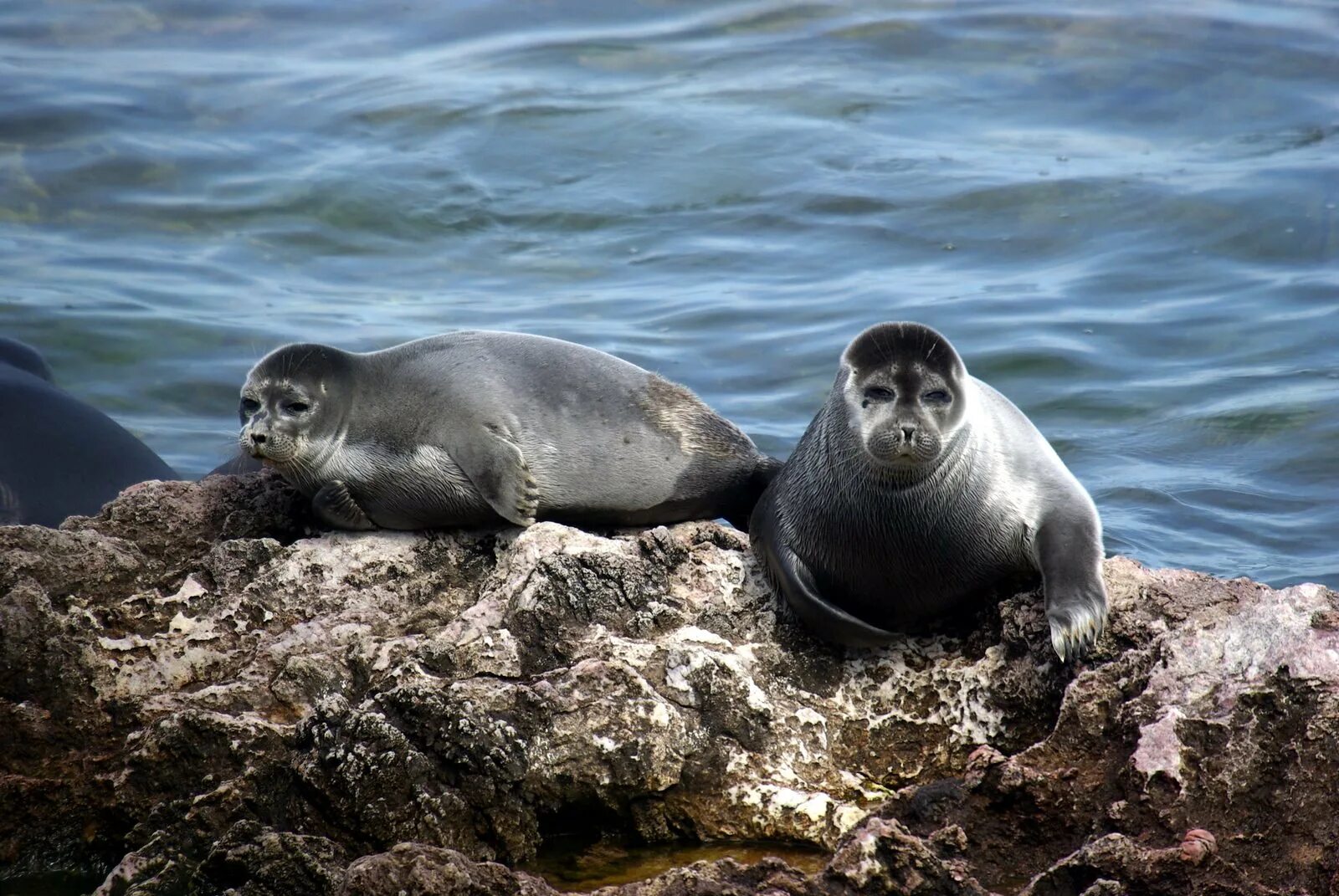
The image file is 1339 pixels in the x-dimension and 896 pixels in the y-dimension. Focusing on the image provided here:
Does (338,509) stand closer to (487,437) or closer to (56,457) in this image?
(487,437)

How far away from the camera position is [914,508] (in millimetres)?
5473

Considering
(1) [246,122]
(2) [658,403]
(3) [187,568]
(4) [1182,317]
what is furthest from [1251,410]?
(1) [246,122]

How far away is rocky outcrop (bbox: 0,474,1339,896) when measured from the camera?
4.26 metres

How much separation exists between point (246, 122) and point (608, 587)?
1560 centimetres

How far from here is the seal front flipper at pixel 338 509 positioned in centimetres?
625

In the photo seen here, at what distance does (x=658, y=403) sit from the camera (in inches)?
266

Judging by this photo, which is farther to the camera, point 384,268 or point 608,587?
point 384,268

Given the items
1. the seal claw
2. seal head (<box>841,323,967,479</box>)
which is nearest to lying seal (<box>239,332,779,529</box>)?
seal head (<box>841,323,967,479</box>)

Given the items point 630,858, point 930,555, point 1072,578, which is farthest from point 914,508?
point 630,858

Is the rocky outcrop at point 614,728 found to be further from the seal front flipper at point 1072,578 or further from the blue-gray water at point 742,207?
the blue-gray water at point 742,207

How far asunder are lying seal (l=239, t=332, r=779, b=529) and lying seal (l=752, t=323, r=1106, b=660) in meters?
0.93

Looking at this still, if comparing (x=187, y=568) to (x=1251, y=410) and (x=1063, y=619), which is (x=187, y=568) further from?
(x=1251, y=410)

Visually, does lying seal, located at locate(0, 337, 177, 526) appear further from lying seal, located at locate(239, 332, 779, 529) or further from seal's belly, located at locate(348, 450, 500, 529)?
seal's belly, located at locate(348, 450, 500, 529)

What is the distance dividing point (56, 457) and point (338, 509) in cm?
302
